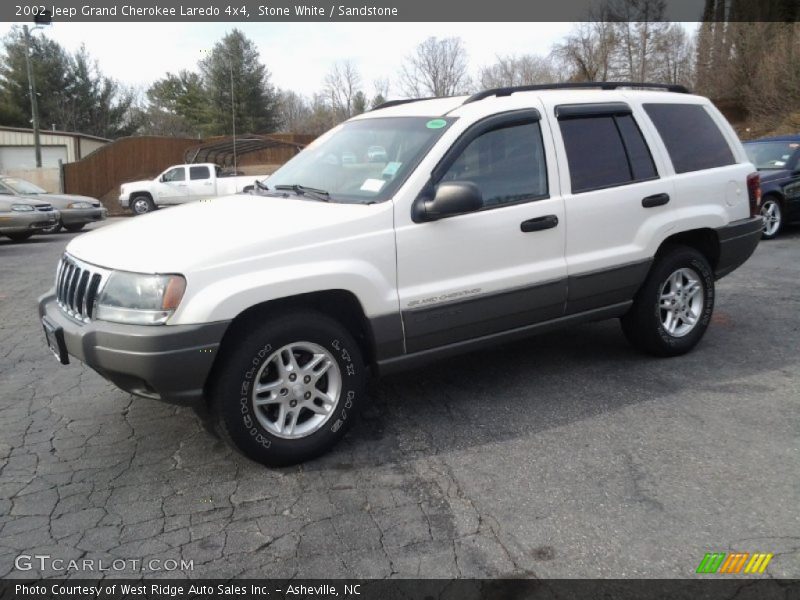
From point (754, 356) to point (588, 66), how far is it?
36905mm

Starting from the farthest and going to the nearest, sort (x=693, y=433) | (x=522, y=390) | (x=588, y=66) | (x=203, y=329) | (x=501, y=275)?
(x=588, y=66)
(x=522, y=390)
(x=501, y=275)
(x=693, y=433)
(x=203, y=329)

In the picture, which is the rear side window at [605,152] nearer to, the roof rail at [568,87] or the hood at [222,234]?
the roof rail at [568,87]

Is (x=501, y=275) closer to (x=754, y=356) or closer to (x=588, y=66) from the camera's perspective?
(x=754, y=356)

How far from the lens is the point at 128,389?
3494 millimetres

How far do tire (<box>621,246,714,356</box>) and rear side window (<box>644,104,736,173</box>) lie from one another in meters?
0.67

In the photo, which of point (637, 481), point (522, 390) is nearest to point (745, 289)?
point (522, 390)

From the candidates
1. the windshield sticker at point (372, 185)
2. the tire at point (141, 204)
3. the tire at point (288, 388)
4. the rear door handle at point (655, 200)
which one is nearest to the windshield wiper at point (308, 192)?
the windshield sticker at point (372, 185)

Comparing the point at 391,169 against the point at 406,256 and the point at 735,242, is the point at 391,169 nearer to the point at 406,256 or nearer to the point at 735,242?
the point at 406,256

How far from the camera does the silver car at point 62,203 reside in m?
15.3

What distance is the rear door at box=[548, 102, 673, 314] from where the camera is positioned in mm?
4512

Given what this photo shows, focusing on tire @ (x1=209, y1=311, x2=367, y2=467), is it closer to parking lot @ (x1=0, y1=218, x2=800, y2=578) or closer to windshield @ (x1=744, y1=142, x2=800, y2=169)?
parking lot @ (x1=0, y1=218, x2=800, y2=578)

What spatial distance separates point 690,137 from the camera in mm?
5191

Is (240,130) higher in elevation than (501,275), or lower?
higher

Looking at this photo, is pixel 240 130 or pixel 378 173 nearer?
pixel 378 173
